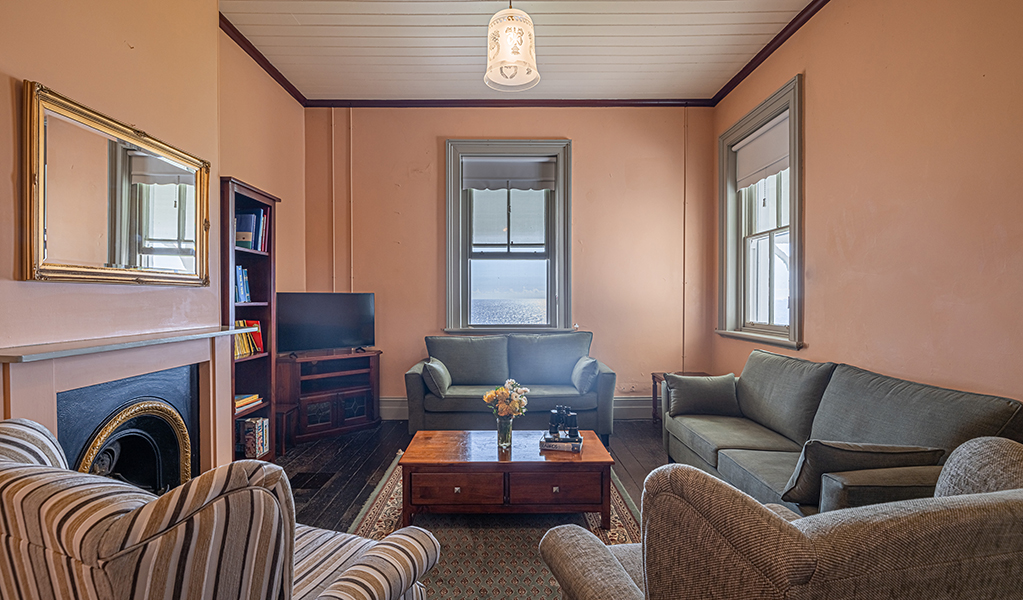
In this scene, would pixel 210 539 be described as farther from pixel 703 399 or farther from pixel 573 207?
pixel 573 207

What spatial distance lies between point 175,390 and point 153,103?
1.46 m

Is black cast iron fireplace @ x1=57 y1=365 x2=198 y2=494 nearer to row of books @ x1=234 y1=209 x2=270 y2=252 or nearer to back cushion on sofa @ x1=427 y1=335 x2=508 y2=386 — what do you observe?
row of books @ x1=234 y1=209 x2=270 y2=252

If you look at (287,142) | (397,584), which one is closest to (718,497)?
(397,584)

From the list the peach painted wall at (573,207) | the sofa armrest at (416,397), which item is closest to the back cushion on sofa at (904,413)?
the peach painted wall at (573,207)

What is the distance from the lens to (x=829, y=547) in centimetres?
67

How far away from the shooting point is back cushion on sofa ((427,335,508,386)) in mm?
4383

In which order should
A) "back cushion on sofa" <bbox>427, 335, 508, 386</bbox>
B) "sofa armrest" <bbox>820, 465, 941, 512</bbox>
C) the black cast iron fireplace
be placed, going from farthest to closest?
1. "back cushion on sofa" <bbox>427, 335, 508, 386</bbox>
2. the black cast iron fireplace
3. "sofa armrest" <bbox>820, 465, 941, 512</bbox>

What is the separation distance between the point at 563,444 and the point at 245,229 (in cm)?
270

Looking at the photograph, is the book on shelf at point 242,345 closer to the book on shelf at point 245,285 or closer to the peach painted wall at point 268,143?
the book on shelf at point 245,285

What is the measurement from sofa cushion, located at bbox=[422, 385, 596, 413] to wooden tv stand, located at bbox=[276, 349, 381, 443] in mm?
836

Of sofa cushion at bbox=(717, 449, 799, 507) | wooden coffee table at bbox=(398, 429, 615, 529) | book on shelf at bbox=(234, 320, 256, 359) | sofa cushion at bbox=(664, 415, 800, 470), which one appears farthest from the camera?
book on shelf at bbox=(234, 320, 256, 359)

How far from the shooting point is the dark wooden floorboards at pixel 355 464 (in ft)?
9.05

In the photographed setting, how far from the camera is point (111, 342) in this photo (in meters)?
1.99

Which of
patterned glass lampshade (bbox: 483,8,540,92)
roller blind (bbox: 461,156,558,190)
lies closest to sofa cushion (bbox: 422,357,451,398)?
roller blind (bbox: 461,156,558,190)
